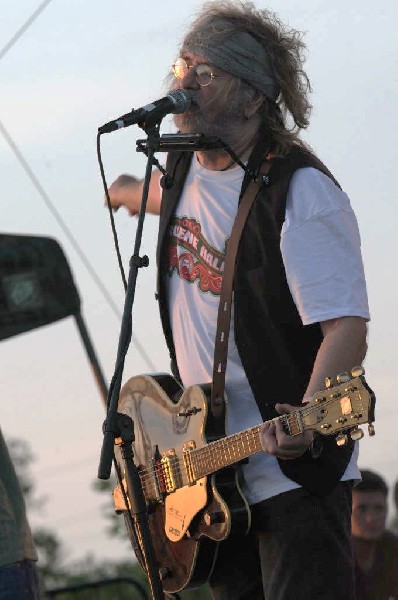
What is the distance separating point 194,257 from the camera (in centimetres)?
372

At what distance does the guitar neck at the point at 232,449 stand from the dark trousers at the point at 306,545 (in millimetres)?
142

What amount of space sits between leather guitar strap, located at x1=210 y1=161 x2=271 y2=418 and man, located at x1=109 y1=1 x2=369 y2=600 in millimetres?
20

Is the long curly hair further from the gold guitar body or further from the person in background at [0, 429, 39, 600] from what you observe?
the person in background at [0, 429, 39, 600]

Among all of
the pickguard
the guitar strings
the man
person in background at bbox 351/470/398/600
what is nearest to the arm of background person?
the man

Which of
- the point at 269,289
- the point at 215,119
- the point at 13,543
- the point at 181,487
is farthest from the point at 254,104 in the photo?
the point at 13,543

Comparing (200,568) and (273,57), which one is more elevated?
(273,57)

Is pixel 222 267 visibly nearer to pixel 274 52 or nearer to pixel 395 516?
pixel 274 52

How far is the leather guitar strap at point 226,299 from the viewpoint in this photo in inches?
139

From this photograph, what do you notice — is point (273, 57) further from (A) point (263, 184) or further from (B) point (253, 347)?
(B) point (253, 347)

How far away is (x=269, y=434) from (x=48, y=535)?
13.3 ft

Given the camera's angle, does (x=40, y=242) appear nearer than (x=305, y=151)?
Yes

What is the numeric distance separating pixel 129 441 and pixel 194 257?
2.27 ft

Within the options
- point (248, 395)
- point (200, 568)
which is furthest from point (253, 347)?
point (200, 568)

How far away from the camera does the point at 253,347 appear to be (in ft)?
11.4
